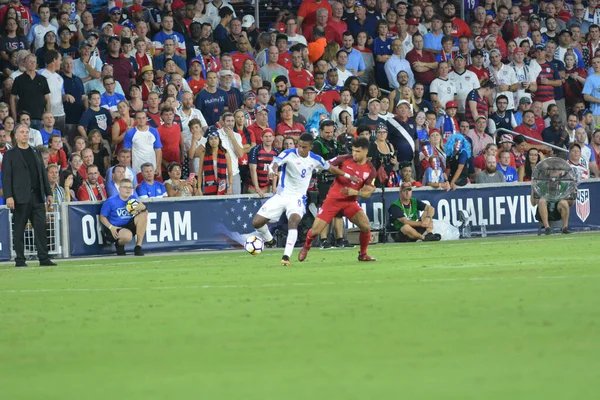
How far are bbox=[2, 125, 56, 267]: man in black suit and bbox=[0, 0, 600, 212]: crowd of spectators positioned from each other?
6.43ft

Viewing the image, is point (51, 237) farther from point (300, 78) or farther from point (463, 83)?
point (463, 83)

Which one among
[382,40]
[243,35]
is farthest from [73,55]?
[382,40]

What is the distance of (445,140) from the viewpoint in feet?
82.5

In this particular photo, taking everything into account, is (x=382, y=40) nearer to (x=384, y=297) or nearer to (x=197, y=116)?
(x=197, y=116)

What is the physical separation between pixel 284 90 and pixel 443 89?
424 centimetres

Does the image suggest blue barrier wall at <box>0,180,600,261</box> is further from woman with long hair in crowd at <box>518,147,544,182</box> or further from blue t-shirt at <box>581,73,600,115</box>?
blue t-shirt at <box>581,73,600,115</box>

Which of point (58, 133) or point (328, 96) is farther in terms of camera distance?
point (328, 96)

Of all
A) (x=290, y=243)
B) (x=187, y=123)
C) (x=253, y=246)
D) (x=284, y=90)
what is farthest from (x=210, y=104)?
(x=290, y=243)

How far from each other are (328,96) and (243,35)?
2269 mm

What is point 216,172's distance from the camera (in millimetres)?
22000

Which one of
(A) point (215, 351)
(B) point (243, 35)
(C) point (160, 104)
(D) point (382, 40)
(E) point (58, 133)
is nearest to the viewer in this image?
(A) point (215, 351)

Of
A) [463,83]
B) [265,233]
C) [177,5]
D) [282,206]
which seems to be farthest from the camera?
[463,83]

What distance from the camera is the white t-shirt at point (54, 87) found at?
21.4 metres

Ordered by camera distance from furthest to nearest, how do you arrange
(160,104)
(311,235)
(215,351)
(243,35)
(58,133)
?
1. (243,35)
2. (160,104)
3. (58,133)
4. (311,235)
5. (215,351)
